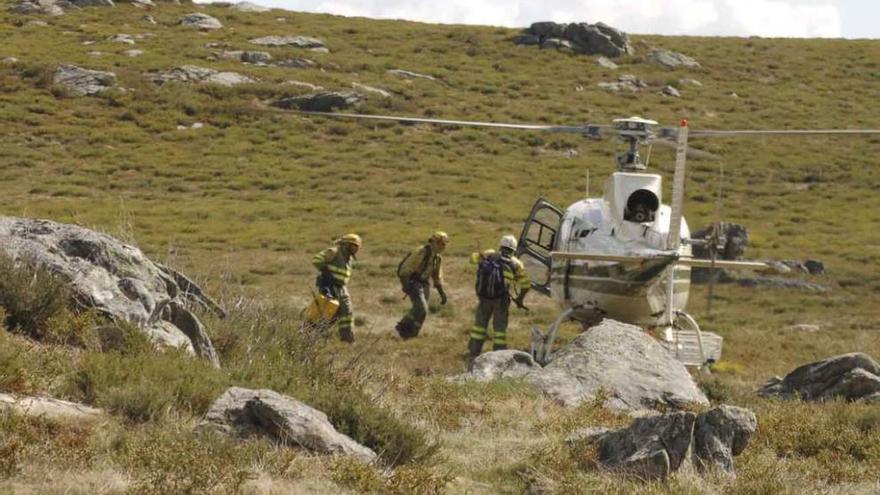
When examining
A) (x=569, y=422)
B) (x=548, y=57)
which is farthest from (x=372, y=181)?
(x=569, y=422)

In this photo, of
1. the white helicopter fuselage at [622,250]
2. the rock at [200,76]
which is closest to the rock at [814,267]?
the white helicopter fuselage at [622,250]

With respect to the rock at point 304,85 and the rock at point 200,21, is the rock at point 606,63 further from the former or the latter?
the rock at point 200,21

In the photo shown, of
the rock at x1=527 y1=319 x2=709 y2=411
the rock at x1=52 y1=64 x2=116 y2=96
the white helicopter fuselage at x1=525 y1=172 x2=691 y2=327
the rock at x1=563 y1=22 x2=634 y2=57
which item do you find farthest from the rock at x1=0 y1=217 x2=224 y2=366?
the rock at x1=563 y1=22 x2=634 y2=57

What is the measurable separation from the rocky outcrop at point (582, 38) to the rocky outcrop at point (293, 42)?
42.2 feet

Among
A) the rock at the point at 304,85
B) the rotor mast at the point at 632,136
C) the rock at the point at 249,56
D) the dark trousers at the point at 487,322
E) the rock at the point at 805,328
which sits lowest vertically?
the rock at the point at 805,328

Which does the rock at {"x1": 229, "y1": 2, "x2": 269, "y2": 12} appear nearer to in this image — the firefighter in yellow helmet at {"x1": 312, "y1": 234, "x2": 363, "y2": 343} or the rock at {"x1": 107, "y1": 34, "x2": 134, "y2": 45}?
the rock at {"x1": 107, "y1": 34, "x2": 134, "y2": 45}

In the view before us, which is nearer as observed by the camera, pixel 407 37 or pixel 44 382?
pixel 44 382

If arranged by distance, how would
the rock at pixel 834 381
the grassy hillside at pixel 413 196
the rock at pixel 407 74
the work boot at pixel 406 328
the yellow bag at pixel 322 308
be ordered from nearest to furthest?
the grassy hillside at pixel 413 196
the rock at pixel 834 381
the yellow bag at pixel 322 308
the work boot at pixel 406 328
the rock at pixel 407 74

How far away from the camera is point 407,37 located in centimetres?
6744

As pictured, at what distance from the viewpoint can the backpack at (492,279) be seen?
15.8 metres

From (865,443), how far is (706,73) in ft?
190

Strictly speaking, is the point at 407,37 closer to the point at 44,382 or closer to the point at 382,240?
the point at 382,240

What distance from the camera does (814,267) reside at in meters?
28.2

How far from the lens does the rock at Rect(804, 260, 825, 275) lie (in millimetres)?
28003
